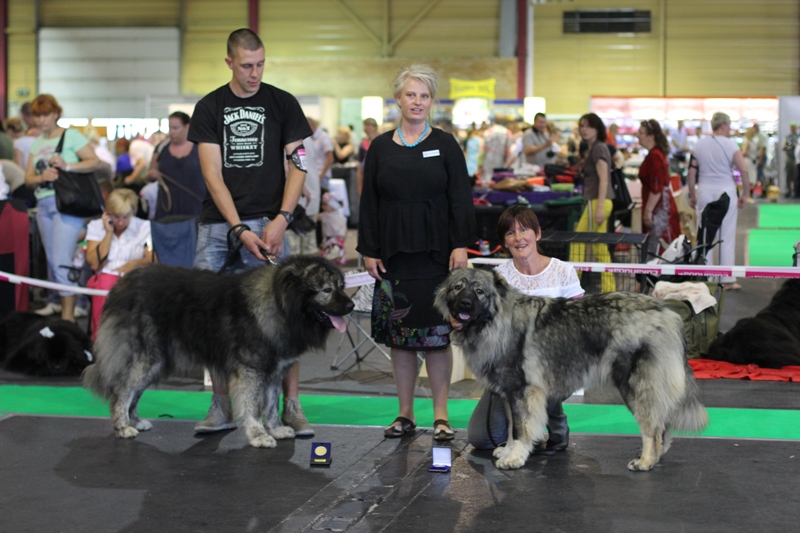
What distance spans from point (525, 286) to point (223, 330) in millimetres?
1433

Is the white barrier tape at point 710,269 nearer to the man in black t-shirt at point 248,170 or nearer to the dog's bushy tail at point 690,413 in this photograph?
the man in black t-shirt at point 248,170

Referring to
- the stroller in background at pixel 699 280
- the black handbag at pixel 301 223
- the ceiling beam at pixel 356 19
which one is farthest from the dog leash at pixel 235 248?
the ceiling beam at pixel 356 19

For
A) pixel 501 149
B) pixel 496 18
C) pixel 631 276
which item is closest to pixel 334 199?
pixel 501 149

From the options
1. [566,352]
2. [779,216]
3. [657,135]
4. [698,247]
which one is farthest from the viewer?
[779,216]

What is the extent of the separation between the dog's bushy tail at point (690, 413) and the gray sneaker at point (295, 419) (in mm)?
1754

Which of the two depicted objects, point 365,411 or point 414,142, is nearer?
point 414,142

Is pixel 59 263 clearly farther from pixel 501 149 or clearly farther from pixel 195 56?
pixel 195 56

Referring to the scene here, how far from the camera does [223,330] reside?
4434 mm

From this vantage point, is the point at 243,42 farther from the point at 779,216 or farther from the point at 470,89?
the point at 470,89

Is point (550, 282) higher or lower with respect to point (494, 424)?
higher

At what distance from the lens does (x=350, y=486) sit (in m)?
3.88

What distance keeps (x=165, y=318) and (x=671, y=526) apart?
2.52 m

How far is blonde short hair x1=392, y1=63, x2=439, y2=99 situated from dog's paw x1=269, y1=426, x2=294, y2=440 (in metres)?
1.71

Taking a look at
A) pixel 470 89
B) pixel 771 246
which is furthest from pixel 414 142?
pixel 470 89
